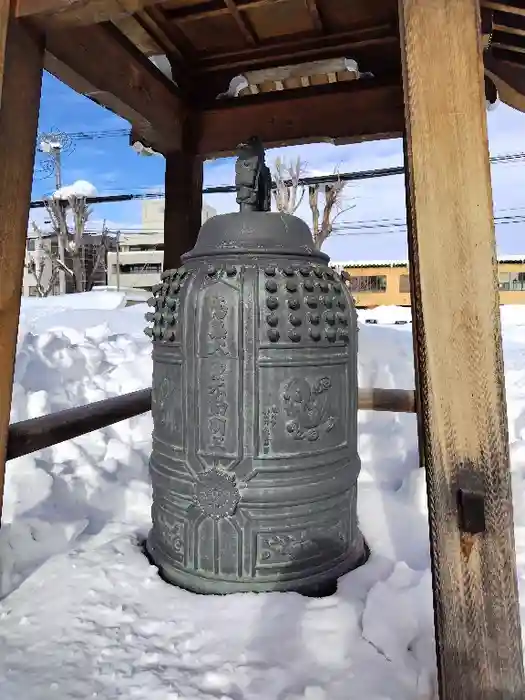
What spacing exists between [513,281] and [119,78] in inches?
974

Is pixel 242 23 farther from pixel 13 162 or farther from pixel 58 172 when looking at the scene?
pixel 58 172

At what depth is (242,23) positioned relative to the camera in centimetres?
275

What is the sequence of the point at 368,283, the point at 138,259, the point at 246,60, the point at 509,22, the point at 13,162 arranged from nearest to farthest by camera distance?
1. the point at 13,162
2. the point at 509,22
3. the point at 246,60
4. the point at 368,283
5. the point at 138,259

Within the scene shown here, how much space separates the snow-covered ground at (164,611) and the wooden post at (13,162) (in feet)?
1.99

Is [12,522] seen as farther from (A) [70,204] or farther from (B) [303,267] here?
(A) [70,204]

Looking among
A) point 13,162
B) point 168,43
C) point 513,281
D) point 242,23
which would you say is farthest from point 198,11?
point 513,281

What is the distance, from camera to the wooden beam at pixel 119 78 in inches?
90.4

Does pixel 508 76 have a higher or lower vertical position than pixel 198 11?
lower

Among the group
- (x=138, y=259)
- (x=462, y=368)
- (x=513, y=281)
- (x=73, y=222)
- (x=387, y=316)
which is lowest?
(x=462, y=368)

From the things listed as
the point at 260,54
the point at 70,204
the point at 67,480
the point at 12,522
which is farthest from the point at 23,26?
the point at 70,204

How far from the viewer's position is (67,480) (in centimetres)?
327

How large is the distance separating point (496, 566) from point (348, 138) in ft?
8.56

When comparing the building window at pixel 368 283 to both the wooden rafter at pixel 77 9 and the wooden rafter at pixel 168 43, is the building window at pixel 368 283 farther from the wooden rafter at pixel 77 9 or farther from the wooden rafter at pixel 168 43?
the wooden rafter at pixel 77 9

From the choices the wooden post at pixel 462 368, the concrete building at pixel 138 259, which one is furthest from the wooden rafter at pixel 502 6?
the concrete building at pixel 138 259
